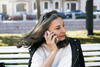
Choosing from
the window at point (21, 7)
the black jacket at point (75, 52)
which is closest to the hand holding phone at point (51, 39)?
the black jacket at point (75, 52)

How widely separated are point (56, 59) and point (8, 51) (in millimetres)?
1641

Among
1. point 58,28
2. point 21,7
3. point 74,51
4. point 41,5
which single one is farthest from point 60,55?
point 21,7

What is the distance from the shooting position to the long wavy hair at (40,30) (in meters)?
2.63

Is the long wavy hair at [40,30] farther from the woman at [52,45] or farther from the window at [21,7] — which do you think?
the window at [21,7]

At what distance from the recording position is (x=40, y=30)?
104 inches

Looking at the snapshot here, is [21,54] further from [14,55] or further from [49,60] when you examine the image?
[49,60]

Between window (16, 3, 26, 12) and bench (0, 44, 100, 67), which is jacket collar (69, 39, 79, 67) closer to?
bench (0, 44, 100, 67)

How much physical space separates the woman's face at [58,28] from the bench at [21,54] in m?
1.61

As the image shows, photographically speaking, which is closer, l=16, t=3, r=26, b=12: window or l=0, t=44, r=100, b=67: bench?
l=0, t=44, r=100, b=67: bench

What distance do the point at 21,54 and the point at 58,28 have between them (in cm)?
175

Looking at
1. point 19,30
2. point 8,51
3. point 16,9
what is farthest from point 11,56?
point 16,9

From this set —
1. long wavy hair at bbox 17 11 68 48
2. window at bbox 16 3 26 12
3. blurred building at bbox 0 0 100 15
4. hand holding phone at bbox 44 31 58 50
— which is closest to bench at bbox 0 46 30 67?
long wavy hair at bbox 17 11 68 48

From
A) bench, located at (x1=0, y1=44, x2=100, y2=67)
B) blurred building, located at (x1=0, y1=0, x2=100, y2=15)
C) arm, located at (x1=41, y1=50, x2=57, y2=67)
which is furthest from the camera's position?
blurred building, located at (x1=0, y1=0, x2=100, y2=15)

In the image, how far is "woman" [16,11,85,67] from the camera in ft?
8.57
